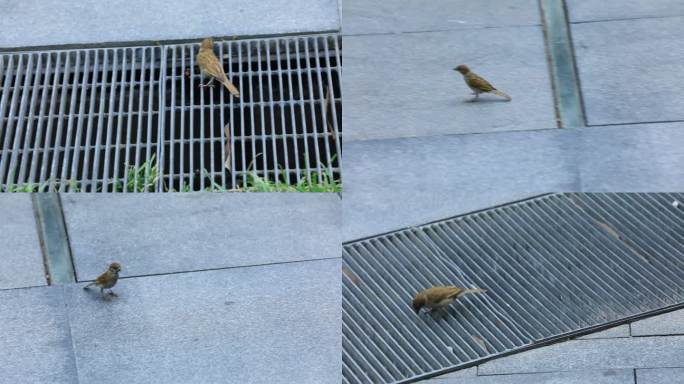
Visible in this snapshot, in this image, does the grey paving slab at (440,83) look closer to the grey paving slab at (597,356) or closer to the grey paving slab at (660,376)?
the grey paving slab at (597,356)

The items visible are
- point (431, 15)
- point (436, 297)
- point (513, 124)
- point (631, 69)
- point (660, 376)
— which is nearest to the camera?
point (660, 376)

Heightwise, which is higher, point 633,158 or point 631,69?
point 631,69

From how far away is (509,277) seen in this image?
6441mm

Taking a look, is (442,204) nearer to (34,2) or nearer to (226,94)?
(226,94)

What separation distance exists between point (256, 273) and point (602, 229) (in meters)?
2.01

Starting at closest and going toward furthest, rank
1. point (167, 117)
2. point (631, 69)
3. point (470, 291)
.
Result: point (470, 291)
point (167, 117)
point (631, 69)

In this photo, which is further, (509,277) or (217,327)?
(509,277)

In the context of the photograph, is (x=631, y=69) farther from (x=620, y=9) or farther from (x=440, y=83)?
(x=440, y=83)

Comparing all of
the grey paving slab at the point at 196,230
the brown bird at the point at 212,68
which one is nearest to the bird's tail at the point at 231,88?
the brown bird at the point at 212,68

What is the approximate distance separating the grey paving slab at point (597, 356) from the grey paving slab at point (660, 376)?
0.03 metres

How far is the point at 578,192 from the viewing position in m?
6.79

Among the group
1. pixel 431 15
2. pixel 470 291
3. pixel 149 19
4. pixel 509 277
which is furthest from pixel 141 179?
pixel 431 15

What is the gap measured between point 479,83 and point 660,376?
2.32m

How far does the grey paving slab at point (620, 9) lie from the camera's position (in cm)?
811
